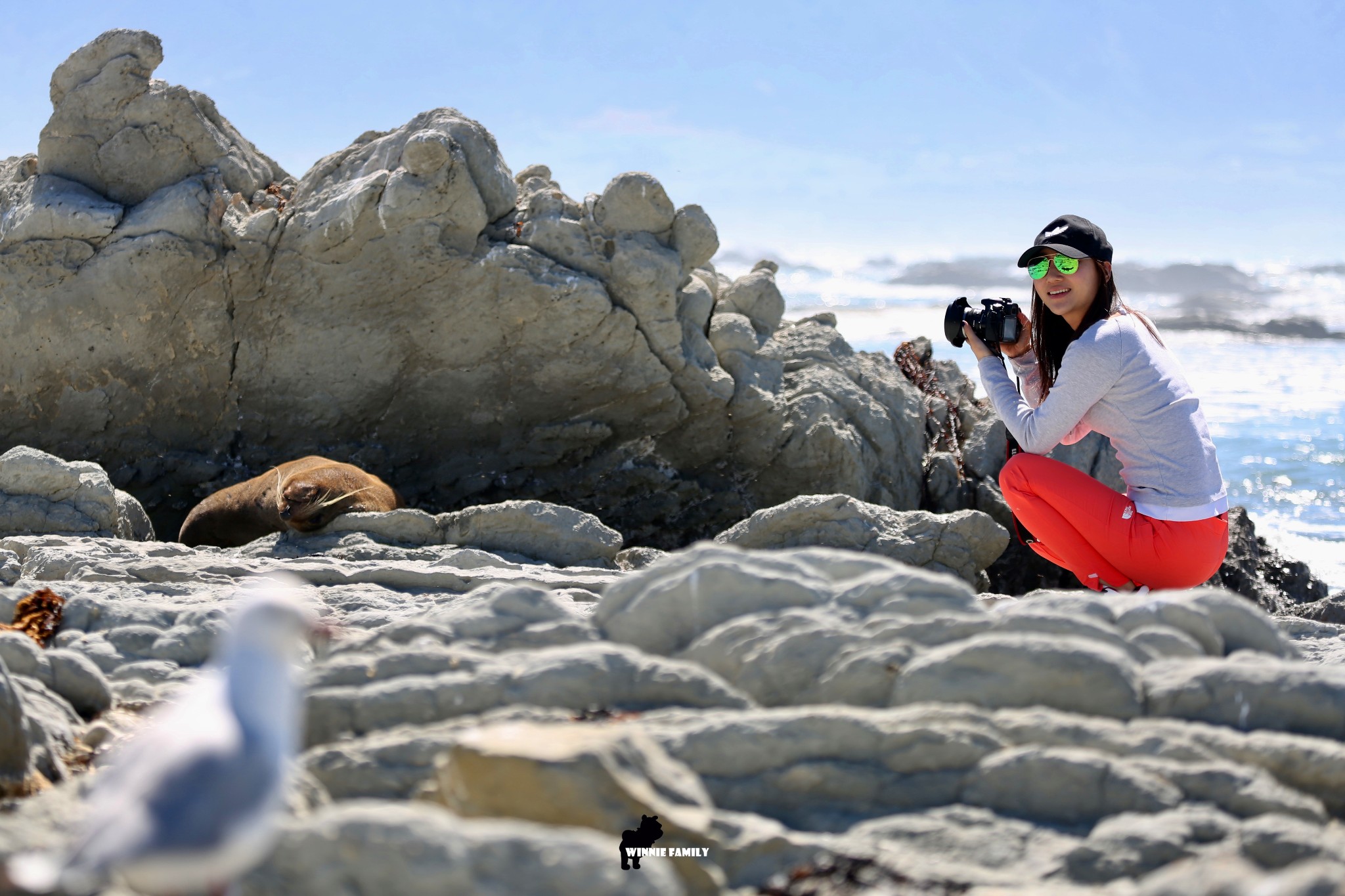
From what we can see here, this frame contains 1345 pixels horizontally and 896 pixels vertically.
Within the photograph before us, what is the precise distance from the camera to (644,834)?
252 cm

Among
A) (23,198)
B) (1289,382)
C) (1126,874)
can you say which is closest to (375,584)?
(1126,874)

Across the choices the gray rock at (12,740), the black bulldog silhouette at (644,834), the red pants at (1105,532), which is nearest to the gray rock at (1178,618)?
the red pants at (1105,532)

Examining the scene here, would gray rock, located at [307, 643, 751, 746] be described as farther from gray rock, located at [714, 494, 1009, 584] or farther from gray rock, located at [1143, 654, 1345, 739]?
gray rock, located at [714, 494, 1009, 584]

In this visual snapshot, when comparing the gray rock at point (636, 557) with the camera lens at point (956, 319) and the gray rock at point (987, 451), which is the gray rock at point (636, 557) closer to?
the camera lens at point (956, 319)

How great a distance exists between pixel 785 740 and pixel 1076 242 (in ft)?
9.75

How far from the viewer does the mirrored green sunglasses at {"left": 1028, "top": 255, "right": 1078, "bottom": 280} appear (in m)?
4.90

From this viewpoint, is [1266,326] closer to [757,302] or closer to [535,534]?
[757,302]

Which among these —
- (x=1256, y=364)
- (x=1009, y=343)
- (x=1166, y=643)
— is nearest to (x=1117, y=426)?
(x=1009, y=343)

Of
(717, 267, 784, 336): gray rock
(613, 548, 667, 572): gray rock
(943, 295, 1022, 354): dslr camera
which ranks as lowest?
(613, 548, 667, 572): gray rock

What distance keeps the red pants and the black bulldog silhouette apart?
319 cm

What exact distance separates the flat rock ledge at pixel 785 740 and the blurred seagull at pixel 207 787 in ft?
0.57

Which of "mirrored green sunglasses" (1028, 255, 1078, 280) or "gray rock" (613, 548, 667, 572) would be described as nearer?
"mirrored green sunglasses" (1028, 255, 1078, 280)

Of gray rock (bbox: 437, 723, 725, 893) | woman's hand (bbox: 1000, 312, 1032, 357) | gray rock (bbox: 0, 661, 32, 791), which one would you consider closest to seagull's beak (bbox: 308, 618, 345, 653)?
gray rock (bbox: 0, 661, 32, 791)

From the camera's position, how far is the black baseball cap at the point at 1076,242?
193 inches
